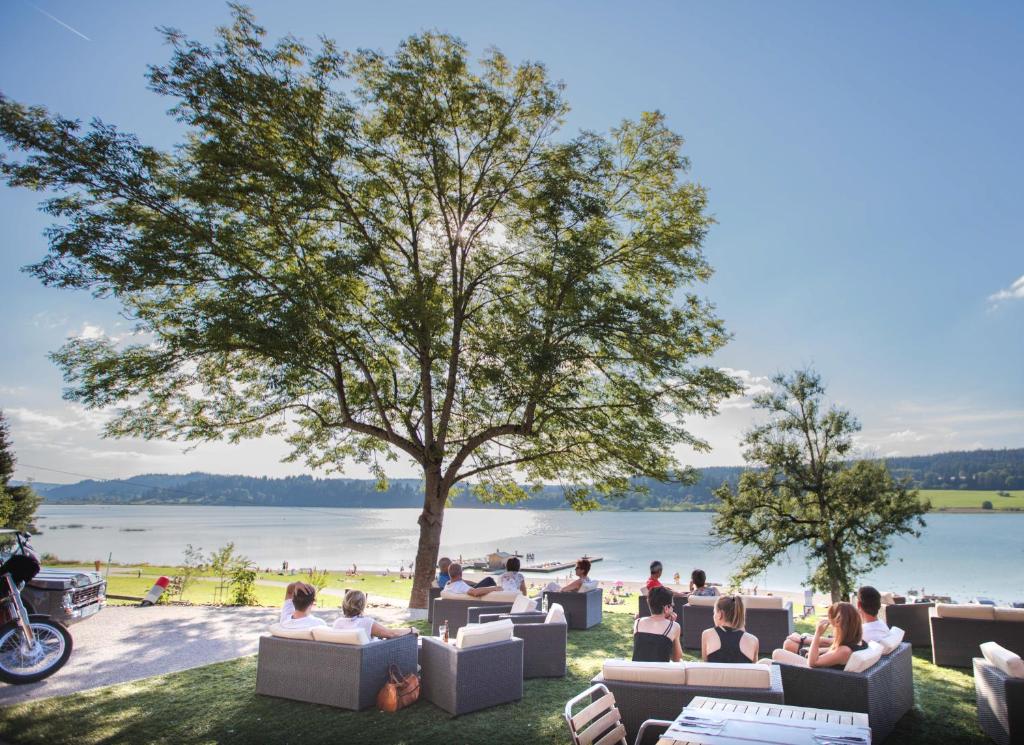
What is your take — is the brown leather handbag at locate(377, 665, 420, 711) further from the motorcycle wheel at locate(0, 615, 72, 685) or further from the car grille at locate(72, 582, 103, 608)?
the car grille at locate(72, 582, 103, 608)

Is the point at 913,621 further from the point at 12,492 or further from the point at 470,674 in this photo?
the point at 12,492

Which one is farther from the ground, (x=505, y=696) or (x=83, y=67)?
(x=83, y=67)

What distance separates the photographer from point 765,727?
9.81 feet

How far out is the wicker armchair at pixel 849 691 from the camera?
4984 mm

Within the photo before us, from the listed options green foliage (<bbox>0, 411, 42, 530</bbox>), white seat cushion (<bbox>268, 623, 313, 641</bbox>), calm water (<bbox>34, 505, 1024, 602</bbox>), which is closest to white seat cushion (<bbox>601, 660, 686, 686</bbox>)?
white seat cushion (<bbox>268, 623, 313, 641</bbox>)

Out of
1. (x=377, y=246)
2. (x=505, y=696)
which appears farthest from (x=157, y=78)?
(x=505, y=696)

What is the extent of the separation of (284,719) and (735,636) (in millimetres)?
4220

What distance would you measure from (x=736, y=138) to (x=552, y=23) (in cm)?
551

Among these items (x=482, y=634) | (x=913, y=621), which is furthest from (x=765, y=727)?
(x=913, y=621)

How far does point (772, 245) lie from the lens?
57.6 feet

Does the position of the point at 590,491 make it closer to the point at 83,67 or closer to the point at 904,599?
the point at 904,599

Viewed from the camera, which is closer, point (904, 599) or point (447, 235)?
point (904, 599)

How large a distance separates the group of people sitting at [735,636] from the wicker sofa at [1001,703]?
0.84m

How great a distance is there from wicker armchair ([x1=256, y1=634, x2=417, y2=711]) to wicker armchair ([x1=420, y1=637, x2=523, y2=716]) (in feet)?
1.01
